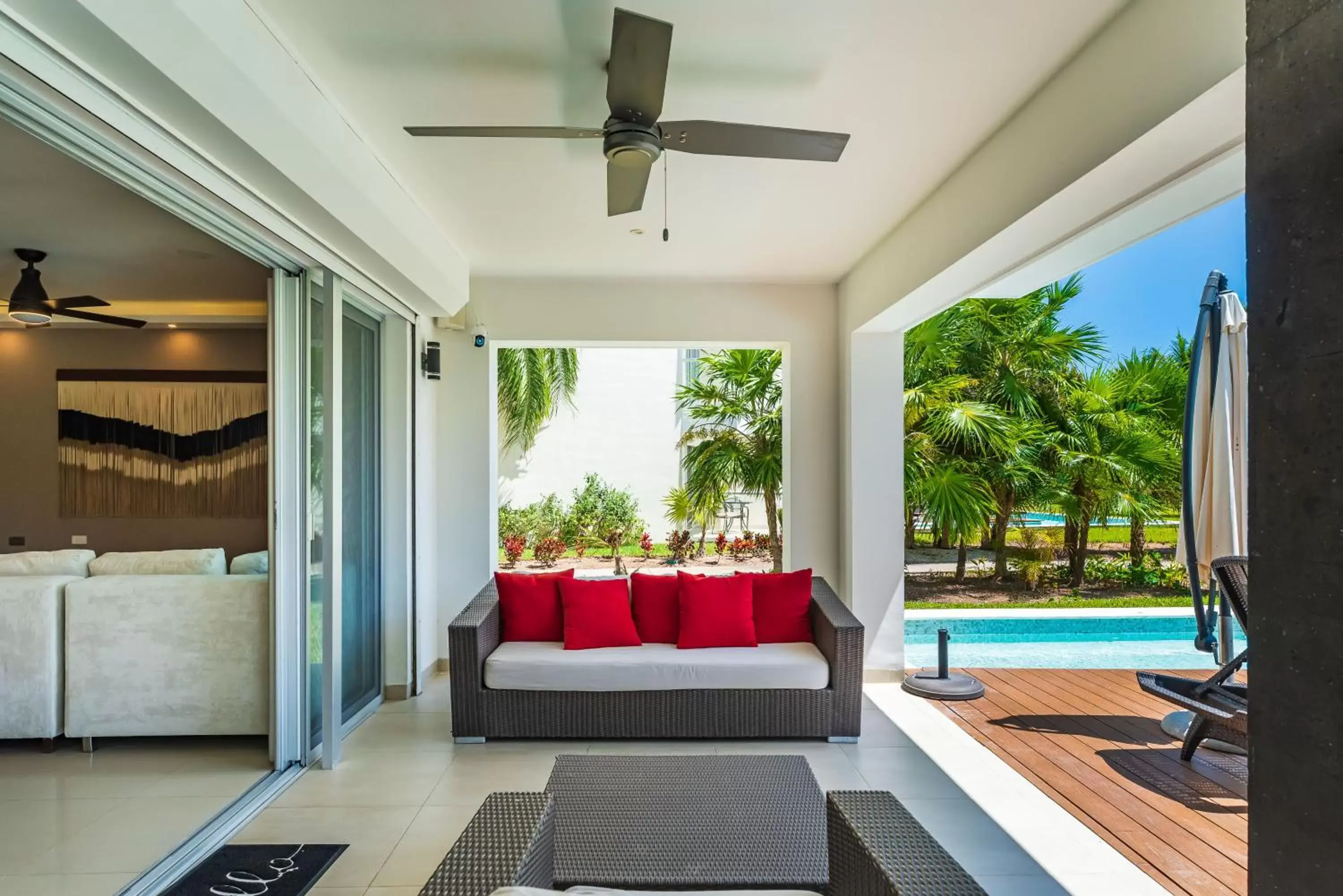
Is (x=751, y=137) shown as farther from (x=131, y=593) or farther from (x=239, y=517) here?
(x=239, y=517)

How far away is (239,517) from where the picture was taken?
13.9ft

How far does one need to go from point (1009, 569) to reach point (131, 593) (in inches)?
306

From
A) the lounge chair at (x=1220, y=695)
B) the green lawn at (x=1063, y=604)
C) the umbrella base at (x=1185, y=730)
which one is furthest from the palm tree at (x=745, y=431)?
the lounge chair at (x=1220, y=695)

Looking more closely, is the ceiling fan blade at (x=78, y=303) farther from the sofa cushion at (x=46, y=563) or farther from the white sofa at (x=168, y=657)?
the white sofa at (x=168, y=657)

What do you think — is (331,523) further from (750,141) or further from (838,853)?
(838,853)

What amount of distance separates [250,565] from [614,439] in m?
6.45

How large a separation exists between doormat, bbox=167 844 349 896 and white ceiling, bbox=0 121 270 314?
226 centimetres

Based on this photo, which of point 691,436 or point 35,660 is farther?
point 691,436

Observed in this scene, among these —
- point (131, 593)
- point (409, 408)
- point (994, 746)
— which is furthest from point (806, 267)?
point (131, 593)

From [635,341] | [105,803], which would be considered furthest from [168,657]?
[635,341]

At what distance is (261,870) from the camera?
100 inches

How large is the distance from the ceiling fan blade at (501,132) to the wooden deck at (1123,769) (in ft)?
9.33

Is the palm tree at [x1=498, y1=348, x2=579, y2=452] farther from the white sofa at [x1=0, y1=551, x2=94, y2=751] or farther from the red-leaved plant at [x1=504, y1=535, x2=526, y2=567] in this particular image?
the white sofa at [x1=0, y1=551, x2=94, y2=751]

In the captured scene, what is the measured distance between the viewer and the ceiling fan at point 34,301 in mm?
3451
